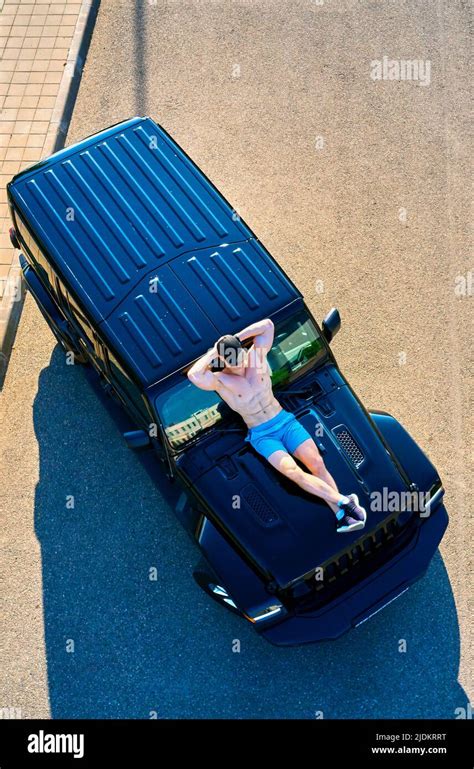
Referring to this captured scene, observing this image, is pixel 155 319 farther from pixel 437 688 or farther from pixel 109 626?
pixel 437 688

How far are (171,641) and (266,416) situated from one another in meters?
2.10

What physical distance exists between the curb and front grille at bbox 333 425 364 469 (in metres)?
3.60

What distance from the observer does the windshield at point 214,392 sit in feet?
17.3

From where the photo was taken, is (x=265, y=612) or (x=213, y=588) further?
(x=213, y=588)

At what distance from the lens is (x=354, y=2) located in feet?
29.4

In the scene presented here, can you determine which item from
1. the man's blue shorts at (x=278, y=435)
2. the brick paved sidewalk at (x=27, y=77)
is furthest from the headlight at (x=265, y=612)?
the brick paved sidewalk at (x=27, y=77)

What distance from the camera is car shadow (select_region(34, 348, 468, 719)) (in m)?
5.45

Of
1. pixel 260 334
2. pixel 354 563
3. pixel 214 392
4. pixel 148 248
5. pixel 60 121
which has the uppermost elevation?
pixel 60 121

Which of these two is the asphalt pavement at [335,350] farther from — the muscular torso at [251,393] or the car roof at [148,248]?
the car roof at [148,248]

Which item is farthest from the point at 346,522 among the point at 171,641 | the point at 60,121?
the point at 60,121

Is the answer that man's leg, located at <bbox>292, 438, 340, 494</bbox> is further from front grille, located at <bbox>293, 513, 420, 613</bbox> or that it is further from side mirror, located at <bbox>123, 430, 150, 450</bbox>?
side mirror, located at <bbox>123, 430, 150, 450</bbox>

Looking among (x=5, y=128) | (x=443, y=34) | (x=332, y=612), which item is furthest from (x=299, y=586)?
(x=443, y=34)

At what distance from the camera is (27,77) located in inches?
343

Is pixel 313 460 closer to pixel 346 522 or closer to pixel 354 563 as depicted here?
pixel 346 522
